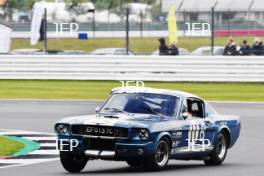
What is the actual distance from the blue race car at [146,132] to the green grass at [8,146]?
2.84 meters

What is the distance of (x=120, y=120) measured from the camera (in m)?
14.1

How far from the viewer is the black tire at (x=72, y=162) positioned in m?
14.3

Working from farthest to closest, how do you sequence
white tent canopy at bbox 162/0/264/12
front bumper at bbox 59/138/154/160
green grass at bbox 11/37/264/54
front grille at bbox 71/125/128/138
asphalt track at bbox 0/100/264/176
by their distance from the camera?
white tent canopy at bbox 162/0/264/12
green grass at bbox 11/37/264/54
asphalt track at bbox 0/100/264/176
front grille at bbox 71/125/128/138
front bumper at bbox 59/138/154/160

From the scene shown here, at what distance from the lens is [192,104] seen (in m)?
15.7

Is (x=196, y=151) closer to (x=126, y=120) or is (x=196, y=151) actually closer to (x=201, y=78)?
(x=126, y=120)

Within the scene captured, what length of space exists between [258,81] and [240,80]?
0.64m

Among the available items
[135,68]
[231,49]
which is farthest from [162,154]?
[231,49]

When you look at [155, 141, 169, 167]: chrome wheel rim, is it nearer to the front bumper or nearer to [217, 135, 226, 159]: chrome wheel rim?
the front bumper

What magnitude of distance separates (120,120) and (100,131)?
34 centimetres

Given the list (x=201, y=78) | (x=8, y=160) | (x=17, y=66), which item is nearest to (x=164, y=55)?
(x=201, y=78)

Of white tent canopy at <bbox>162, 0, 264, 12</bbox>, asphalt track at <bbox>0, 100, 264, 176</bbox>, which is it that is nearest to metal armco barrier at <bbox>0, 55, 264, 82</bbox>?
asphalt track at <bbox>0, 100, 264, 176</bbox>

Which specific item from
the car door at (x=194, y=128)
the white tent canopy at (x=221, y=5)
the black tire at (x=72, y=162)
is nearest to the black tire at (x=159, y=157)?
the car door at (x=194, y=128)

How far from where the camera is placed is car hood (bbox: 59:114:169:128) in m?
13.9

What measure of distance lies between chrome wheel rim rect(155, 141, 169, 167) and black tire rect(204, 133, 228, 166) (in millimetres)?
1539
